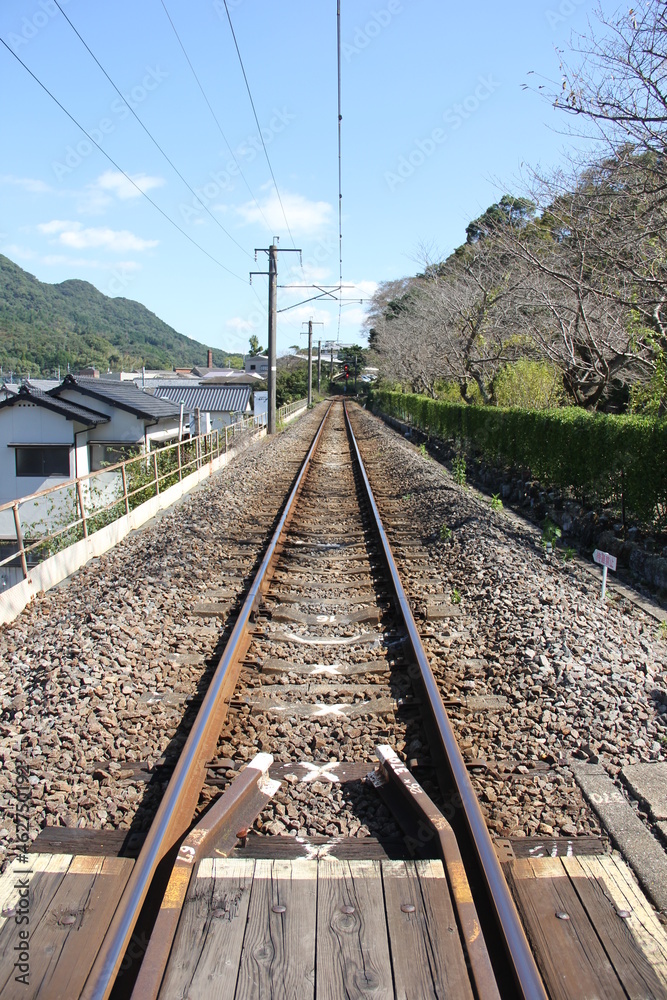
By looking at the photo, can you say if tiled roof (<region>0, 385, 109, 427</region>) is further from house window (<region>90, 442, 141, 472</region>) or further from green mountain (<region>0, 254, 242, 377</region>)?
green mountain (<region>0, 254, 242, 377</region>)

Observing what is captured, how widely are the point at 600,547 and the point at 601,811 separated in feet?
21.2

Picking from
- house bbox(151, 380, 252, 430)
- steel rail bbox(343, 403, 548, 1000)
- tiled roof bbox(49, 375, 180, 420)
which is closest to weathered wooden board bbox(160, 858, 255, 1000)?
steel rail bbox(343, 403, 548, 1000)

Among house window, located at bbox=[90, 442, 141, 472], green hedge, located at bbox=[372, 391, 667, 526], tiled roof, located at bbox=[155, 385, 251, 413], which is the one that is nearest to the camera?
green hedge, located at bbox=[372, 391, 667, 526]

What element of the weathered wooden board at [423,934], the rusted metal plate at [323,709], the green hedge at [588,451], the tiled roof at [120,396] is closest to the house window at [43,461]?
the tiled roof at [120,396]

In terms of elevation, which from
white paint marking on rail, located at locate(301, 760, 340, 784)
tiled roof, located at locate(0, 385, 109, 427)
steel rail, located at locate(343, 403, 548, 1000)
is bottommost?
white paint marking on rail, located at locate(301, 760, 340, 784)

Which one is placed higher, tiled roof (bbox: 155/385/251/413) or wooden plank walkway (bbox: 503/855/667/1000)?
tiled roof (bbox: 155/385/251/413)

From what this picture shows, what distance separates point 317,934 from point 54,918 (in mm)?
994

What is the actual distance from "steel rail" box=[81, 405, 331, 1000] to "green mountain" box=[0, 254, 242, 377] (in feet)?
246

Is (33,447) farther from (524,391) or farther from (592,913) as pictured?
(592,913)

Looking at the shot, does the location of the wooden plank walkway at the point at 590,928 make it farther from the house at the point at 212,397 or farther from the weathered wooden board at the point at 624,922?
the house at the point at 212,397

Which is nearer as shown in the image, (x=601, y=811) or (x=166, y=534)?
(x=601, y=811)

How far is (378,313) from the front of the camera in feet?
224

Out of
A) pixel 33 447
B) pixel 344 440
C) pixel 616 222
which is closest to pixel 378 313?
pixel 344 440

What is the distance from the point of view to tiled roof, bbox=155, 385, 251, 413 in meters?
41.3
